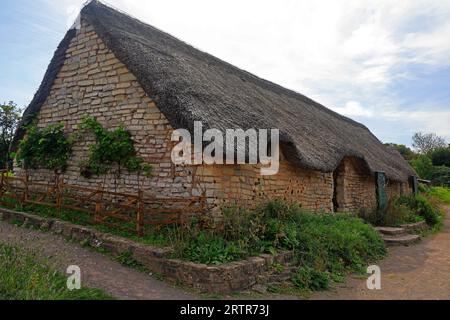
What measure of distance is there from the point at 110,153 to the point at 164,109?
1784 millimetres

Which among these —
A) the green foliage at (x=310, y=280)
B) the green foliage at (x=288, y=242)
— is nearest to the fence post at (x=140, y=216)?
the green foliage at (x=288, y=242)

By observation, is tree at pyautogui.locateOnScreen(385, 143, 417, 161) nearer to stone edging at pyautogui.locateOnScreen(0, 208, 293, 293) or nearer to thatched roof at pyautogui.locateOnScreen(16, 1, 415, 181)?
thatched roof at pyautogui.locateOnScreen(16, 1, 415, 181)

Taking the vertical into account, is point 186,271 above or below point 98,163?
below

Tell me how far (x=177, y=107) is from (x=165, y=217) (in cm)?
185

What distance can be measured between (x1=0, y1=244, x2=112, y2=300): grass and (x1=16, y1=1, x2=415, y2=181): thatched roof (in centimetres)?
285

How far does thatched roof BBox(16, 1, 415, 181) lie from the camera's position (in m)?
6.19

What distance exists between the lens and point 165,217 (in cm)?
612

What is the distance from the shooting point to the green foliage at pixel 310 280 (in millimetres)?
5246

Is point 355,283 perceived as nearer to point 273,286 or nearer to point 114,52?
point 273,286

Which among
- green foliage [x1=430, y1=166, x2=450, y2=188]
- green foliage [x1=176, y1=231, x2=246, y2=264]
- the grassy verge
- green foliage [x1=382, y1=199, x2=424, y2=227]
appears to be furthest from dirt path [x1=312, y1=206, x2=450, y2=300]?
green foliage [x1=430, y1=166, x2=450, y2=188]

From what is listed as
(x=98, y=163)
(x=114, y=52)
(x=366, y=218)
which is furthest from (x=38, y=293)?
(x=366, y=218)

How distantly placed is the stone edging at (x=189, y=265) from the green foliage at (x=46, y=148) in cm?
250

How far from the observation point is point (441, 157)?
37.9 metres

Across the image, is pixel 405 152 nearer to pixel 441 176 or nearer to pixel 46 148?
pixel 441 176
